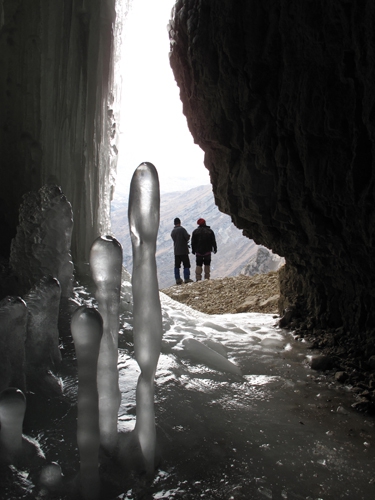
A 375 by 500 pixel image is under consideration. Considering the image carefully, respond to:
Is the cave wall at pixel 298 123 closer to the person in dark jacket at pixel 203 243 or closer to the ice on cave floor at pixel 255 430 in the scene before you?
the ice on cave floor at pixel 255 430

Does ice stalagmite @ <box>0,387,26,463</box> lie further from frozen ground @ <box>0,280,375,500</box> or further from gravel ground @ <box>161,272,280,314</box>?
gravel ground @ <box>161,272,280,314</box>

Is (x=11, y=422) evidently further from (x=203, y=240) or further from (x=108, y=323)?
(x=203, y=240)

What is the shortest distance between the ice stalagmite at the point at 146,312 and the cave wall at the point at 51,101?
7.22 ft

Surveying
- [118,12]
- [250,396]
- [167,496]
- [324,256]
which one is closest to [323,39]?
[324,256]

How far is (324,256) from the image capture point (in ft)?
9.66

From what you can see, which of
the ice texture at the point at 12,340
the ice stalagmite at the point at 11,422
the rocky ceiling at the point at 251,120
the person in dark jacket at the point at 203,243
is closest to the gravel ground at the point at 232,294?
the person in dark jacket at the point at 203,243

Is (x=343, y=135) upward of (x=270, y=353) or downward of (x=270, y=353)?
upward

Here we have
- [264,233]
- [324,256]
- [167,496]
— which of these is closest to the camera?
[167,496]

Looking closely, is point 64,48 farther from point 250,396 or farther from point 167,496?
point 167,496

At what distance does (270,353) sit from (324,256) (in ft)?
2.44

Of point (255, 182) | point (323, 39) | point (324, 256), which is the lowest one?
point (324, 256)

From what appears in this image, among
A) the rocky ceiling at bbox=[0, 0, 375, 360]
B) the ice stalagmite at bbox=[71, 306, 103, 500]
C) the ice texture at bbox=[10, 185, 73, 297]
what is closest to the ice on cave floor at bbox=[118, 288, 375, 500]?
the ice stalagmite at bbox=[71, 306, 103, 500]

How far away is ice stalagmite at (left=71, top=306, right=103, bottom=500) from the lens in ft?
4.42

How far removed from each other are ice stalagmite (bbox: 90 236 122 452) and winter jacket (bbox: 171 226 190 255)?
657cm
